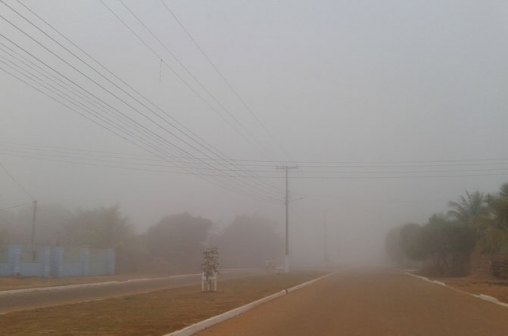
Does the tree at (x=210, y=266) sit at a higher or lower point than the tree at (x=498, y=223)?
lower

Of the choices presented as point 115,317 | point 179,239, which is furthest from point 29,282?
point 179,239

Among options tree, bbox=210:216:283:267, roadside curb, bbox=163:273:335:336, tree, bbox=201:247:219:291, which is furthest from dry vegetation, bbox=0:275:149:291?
tree, bbox=210:216:283:267

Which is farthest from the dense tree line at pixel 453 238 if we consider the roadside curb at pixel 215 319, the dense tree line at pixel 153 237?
the roadside curb at pixel 215 319

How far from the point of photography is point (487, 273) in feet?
175

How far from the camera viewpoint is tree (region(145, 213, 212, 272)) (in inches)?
3415

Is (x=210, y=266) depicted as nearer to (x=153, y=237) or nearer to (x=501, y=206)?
(x=501, y=206)

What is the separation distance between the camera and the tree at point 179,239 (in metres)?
86.8

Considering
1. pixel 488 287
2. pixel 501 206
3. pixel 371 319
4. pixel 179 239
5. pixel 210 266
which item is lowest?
pixel 488 287

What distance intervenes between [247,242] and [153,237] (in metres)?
33.7

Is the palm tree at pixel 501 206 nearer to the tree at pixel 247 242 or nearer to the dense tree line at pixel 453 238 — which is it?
the dense tree line at pixel 453 238

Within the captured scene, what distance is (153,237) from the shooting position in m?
89.1

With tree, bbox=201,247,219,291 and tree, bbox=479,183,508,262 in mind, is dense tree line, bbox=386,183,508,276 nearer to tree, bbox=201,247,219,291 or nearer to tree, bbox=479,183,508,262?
tree, bbox=479,183,508,262

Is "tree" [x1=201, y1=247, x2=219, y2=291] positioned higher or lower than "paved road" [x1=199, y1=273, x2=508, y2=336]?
higher

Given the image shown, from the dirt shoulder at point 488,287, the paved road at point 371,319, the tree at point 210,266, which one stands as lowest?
the dirt shoulder at point 488,287
